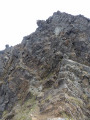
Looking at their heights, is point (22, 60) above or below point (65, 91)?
above

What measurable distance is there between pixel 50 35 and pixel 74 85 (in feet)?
68.0

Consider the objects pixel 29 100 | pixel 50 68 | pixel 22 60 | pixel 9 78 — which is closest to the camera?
pixel 29 100

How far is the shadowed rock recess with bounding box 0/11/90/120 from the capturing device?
2559 centimetres

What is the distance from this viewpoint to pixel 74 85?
29.6 meters

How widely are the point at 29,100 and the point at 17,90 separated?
6.50 meters

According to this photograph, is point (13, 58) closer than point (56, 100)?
No

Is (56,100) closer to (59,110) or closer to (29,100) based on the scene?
(59,110)

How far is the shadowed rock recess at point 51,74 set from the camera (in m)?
25.6

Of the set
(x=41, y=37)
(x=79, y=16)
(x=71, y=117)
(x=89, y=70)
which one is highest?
(x=79, y=16)

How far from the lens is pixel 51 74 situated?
121 ft

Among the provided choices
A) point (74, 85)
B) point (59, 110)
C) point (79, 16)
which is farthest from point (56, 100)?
point (79, 16)

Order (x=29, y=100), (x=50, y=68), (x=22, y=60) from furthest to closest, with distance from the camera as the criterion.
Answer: (x=22, y=60), (x=50, y=68), (x=29, y=100)

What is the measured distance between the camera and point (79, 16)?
1962 inches

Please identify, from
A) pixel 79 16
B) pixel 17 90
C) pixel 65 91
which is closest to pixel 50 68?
pixel 17 90
